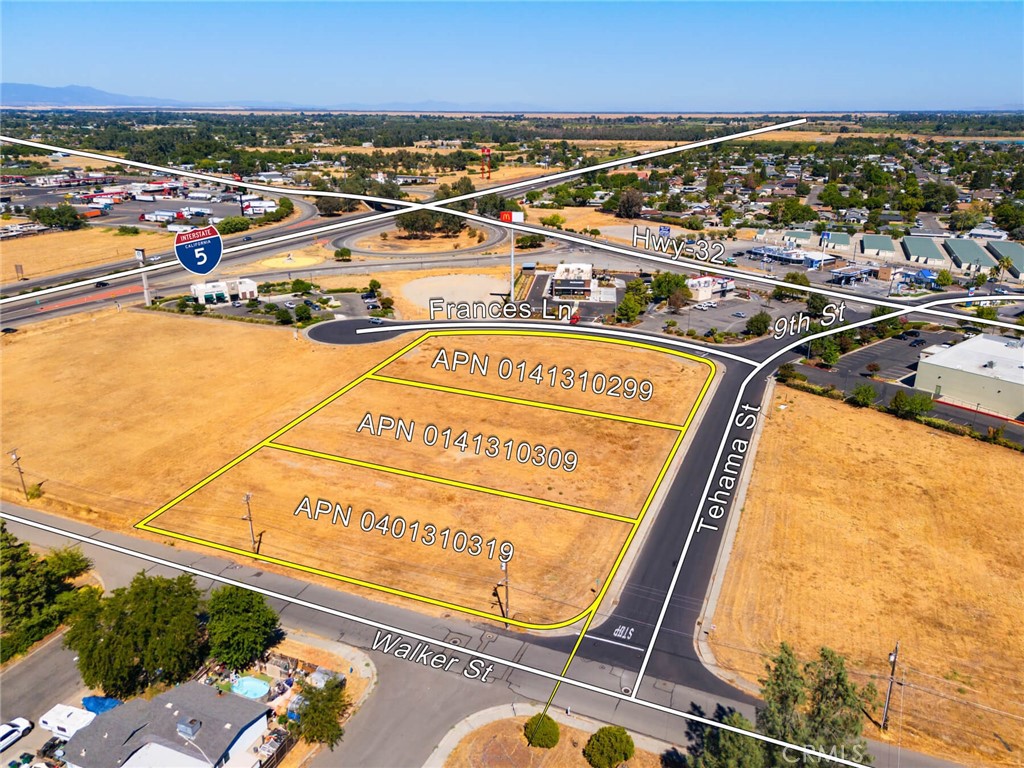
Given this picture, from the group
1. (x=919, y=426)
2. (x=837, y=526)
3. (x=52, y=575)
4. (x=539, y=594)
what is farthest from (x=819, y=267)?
(x=52, y=575)

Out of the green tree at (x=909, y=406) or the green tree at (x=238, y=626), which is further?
the green tree at (x=909, y=406)

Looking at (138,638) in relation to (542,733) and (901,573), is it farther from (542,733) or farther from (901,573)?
(901,573)

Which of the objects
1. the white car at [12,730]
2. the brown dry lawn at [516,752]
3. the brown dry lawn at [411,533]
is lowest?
the brown dry lawn at [516,752]
